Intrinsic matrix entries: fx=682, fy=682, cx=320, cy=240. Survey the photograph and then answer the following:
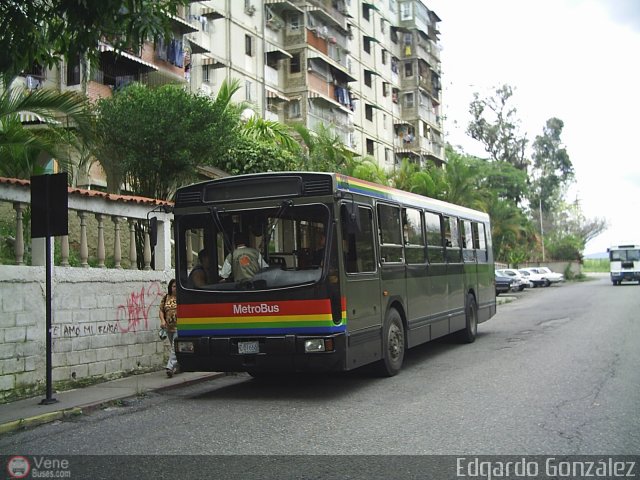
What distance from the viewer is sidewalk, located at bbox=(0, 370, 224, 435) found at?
25.5ft

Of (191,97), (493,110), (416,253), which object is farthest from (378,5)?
(416,253)

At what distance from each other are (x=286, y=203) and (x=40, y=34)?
3675mm

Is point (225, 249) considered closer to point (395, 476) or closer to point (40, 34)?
point (40, 34)

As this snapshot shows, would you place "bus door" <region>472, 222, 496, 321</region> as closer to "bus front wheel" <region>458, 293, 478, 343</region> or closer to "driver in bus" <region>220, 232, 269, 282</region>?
"bus front wheel" <region>458, 293, 478, 343</region>

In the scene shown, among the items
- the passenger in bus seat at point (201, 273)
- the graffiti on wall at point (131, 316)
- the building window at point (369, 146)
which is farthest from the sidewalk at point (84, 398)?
the building window at point (369, 146)

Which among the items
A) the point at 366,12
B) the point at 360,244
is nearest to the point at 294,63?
the point at 366,12

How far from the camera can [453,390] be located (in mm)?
8961

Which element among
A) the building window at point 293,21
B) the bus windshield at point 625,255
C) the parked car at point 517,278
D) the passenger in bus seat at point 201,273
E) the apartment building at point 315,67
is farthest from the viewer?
the bus windshield at point 625,255

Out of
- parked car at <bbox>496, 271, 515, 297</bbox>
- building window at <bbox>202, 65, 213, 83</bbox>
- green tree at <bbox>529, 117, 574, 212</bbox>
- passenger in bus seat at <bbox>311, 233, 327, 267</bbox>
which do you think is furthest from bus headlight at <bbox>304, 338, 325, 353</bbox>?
green tree at <bbox>529, 117, 574, 212</bbox>

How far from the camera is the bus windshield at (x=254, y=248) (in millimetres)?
8734

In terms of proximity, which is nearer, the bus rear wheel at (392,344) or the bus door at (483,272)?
the bus rear wheel at (392,344)

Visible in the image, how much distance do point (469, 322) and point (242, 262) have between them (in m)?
7.40

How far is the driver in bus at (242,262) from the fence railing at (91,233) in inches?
56.8

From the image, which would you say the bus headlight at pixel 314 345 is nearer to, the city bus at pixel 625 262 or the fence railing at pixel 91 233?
the fence railing at pixel 91 233
